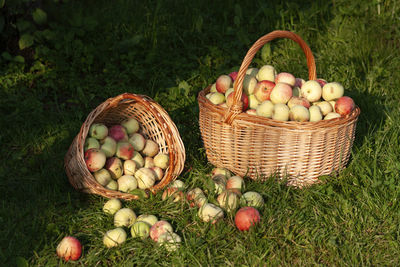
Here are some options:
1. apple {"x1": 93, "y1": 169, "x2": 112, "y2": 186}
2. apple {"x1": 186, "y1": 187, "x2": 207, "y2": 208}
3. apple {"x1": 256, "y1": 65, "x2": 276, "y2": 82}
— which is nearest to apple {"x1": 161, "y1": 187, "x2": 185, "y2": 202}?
apple {"x1": 186, "y1": 187, "x2": 207, "y2": 208}

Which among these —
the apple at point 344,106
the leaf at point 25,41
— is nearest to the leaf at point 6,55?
the leaf at point 25,41

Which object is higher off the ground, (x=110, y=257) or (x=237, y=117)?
(x=237, y=117)

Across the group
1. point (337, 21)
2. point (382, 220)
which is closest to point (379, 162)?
point (382, 220)

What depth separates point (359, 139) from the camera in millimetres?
3684

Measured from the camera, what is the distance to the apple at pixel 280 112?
3.06 m

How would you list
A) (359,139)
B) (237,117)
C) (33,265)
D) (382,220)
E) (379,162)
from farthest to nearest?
(359,139)
(379,162)
(237,117)
(382,220)
(33,265)

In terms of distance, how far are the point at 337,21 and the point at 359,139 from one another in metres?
1.88

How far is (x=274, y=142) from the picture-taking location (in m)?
3.06

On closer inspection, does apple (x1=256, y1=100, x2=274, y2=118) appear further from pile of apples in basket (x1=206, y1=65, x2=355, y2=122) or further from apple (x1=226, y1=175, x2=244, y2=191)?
apple (x1=226, y1=175, x2=244, y2=191)

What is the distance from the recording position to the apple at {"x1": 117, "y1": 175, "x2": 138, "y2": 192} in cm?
313

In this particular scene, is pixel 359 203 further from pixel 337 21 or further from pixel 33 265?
pixel 337 21

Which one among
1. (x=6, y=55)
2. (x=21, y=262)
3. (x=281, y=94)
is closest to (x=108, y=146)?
(x=21, y=262)

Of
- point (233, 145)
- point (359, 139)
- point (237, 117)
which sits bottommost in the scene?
point (359, 139)

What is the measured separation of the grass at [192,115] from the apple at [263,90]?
1.82ft
